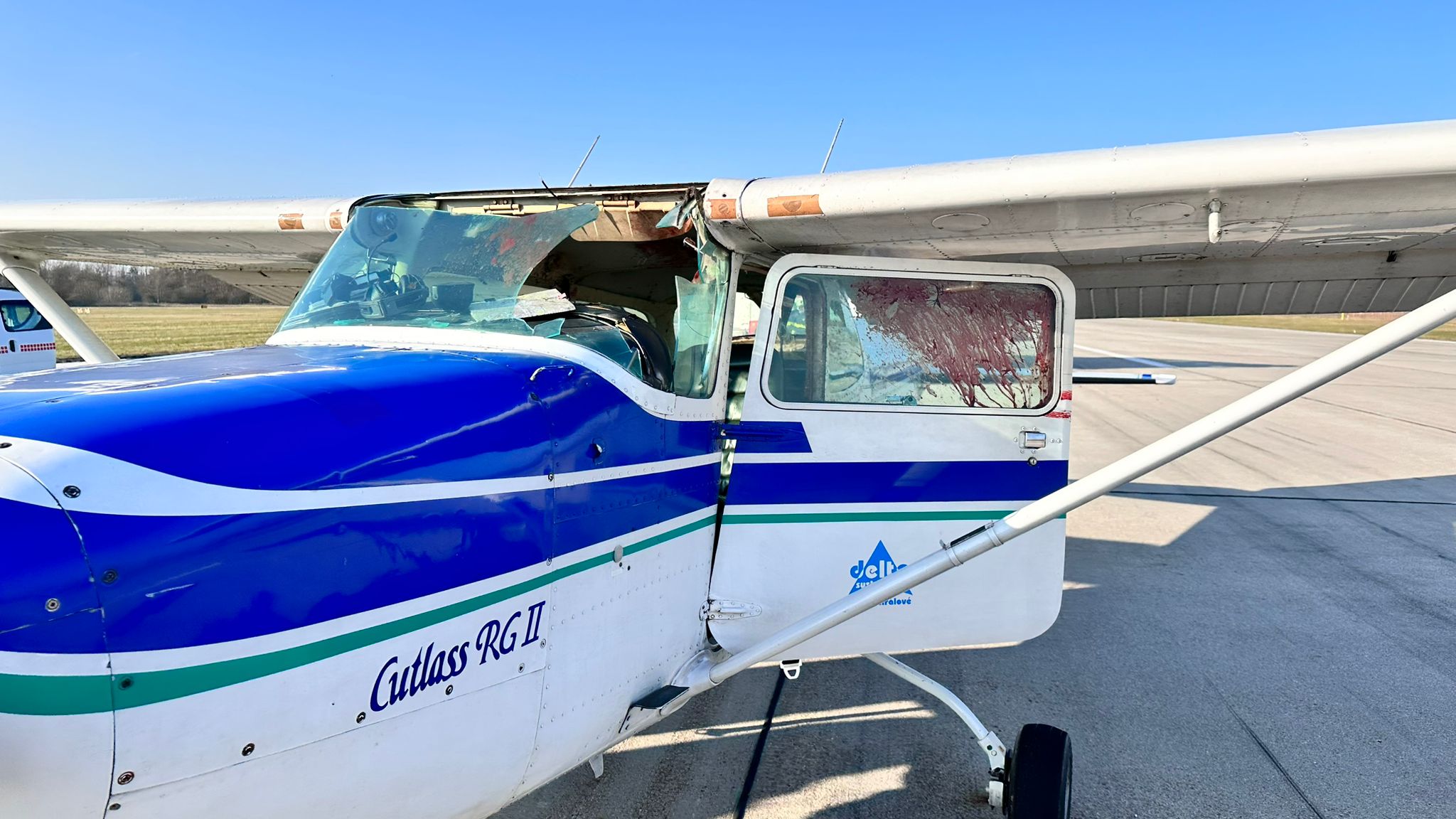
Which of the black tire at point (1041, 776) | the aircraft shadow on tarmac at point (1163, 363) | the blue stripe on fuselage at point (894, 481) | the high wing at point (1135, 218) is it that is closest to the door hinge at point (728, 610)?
the blue stripe on fuselage at point (894, 481)

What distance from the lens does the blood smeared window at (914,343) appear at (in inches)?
135

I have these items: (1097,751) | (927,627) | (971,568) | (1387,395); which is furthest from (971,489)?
(1387,395)

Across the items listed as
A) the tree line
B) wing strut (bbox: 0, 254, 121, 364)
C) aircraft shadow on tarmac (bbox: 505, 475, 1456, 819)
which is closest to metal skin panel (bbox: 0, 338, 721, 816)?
aircraft shadow on tarmac (bbox: 505, 475, 1456, 819)

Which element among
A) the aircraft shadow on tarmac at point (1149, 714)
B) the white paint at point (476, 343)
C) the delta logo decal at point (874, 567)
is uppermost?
the white paint at point (476, 343)

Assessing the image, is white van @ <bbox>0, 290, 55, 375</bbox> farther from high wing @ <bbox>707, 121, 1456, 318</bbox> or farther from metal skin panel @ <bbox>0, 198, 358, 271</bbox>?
high wing @ <bbox>707, 121, 1456, 318</bbox>

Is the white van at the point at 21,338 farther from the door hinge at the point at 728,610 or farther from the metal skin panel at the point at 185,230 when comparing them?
the door hinge at the point at 728,610

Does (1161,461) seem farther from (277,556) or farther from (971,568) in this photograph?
(277,556)

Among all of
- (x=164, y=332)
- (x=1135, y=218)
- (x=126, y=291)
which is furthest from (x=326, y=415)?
(x=126, y=291)

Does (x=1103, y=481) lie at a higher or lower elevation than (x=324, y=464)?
lower

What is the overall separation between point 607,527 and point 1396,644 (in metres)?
5.16

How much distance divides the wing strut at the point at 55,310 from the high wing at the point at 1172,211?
3.59 m

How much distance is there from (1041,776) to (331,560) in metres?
2.54

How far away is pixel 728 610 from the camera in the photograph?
3225 mm

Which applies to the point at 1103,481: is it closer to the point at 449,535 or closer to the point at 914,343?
the point at 914,343
